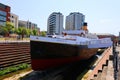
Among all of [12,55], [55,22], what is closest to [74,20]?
[55,22]

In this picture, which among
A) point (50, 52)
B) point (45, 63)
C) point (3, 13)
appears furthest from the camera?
point (3, 13)

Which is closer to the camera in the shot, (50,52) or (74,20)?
(50,52)

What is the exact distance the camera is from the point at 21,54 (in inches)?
1041

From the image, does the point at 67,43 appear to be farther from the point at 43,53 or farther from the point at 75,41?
the point at 43,53

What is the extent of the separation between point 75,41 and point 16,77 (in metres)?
7.28

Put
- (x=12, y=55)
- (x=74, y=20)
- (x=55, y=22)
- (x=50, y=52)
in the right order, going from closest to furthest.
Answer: (x=50, y=52) → (x=12, y=55) → (x=74, y=20) → (x=55, y=22)

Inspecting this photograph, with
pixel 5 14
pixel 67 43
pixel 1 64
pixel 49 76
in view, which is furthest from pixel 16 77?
pixel 5 14

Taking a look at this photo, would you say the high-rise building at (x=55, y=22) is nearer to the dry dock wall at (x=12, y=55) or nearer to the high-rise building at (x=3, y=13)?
the high-rise building at (x=3, y=13)

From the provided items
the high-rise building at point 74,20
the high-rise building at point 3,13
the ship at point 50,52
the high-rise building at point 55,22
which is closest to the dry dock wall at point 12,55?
the ship at point 50,52

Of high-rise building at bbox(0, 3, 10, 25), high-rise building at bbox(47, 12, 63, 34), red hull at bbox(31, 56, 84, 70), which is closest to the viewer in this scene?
red hull at bbox(31, 56, 84, 70)

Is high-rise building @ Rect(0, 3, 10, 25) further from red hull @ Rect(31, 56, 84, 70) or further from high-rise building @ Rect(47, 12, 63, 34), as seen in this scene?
red hull @ Rect(31, 56, 84, 70)

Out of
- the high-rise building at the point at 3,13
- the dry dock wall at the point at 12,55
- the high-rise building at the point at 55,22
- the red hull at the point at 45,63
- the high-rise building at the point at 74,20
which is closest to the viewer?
the red hull at the point at 45,63

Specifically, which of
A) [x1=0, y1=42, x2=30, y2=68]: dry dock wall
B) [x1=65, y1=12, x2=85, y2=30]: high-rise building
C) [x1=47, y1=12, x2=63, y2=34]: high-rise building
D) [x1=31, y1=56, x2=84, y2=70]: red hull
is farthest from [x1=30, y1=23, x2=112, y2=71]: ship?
[x1=47, y1=12, x2=63, y2=34]: high-rise building

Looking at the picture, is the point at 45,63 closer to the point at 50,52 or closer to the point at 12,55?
the point at 50,52
